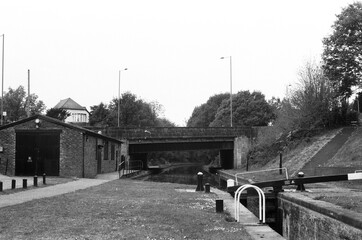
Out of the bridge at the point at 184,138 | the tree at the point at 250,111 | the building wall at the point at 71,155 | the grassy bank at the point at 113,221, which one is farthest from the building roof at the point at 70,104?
the grassy bank at the point at 113,221

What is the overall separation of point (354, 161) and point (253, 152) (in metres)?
23.9

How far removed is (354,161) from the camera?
87.2 ft

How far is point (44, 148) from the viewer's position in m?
29.7

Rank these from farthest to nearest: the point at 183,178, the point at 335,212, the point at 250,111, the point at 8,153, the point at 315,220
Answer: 1. the point at 250,111
2. the point at 183,178
3. the point at 8,153
4. the point at 315,220
5. the point at 335,212

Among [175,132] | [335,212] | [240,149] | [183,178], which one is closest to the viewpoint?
[335,212]

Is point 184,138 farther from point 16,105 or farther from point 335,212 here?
point 335,212

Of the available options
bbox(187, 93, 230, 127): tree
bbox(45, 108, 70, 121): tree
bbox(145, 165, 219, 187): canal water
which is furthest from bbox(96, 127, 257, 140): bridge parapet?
bbox(187, 93, 230, 127): tree

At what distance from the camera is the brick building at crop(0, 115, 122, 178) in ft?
95.9

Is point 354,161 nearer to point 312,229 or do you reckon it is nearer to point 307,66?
point 312,229

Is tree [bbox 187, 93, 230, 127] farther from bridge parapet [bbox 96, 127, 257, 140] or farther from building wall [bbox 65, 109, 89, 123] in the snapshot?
bridge parapet [bbox 96, 127, 257, 140]

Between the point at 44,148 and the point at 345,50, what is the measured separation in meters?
27.9

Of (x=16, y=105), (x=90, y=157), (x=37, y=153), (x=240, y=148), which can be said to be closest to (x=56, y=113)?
(x=16, y=105)

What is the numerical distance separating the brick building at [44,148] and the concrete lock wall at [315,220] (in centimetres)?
1632

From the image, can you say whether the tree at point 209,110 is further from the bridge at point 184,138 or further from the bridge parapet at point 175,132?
the bridge parapet at point 175,132
